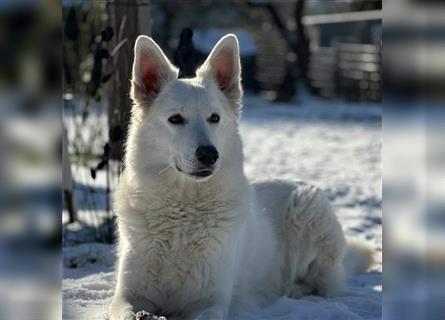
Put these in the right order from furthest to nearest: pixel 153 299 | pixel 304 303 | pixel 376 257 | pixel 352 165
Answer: pixel 352 165, pixel 376 257, pixel 304 303, pixel 153 299

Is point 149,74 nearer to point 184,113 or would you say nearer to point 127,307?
point 184,113

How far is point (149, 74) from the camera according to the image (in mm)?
3658

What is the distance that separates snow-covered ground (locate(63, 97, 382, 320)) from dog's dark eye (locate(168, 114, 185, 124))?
1116 mm

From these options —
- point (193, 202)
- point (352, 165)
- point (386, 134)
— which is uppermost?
point (386, 134)

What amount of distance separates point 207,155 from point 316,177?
529cm

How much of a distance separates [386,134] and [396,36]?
0.21 m

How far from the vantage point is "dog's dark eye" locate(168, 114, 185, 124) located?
3393mm

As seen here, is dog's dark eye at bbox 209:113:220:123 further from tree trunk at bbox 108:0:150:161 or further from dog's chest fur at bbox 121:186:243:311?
tree trunk at bbox 108:0:150:161

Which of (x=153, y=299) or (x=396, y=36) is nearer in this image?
(x=396, y=36)

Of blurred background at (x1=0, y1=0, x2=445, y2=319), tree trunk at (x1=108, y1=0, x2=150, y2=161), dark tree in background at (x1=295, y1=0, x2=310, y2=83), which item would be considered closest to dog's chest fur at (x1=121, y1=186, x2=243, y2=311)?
blurred background at (x1=0, y1=0, x2=445, y2=319)

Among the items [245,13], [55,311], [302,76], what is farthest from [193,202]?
[245,13]

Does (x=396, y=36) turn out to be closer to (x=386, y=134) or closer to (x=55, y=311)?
(x=386, y=134)

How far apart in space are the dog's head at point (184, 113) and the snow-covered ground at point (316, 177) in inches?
35.6

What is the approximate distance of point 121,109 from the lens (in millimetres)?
5051
